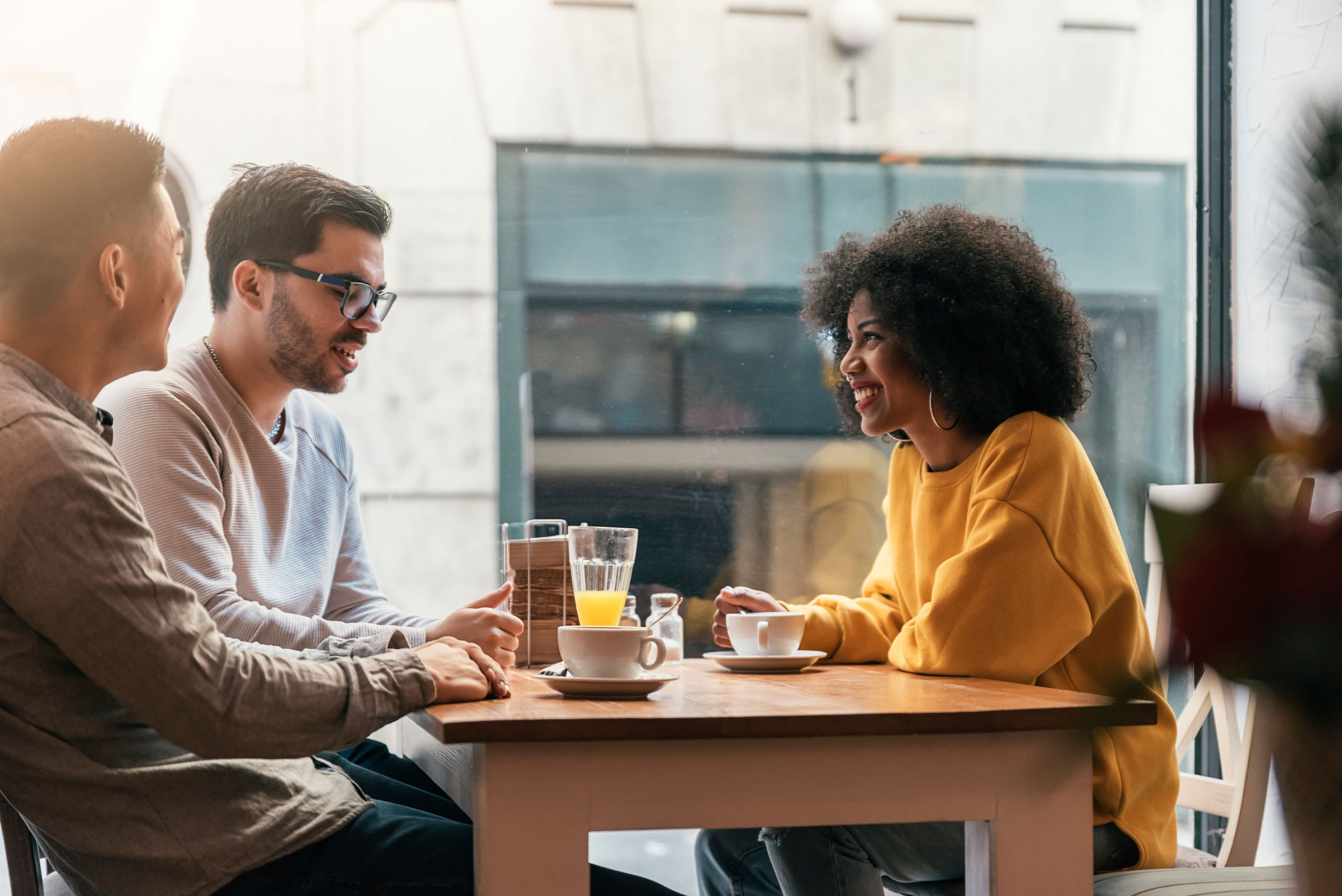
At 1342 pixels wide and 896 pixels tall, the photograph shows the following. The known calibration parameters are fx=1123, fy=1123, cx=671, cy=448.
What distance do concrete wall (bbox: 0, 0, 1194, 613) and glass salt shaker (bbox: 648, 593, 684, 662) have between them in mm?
965

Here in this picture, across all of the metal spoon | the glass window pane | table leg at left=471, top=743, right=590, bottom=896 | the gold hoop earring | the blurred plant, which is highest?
the glass window pane

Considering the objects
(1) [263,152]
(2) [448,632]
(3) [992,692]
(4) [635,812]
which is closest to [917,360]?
(3) [992,692]

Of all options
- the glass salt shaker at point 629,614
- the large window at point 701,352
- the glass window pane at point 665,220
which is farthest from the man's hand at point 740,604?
the glass window pane at point 665,220

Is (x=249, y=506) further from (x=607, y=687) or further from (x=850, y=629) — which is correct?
(x=850, y=629)

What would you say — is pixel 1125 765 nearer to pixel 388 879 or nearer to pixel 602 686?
pixel 602 686

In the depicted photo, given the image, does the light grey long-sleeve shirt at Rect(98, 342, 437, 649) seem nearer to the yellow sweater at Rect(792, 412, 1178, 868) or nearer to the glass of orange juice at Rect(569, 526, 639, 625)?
the glass of orange juice at Rect(569, 526, 639, 625)

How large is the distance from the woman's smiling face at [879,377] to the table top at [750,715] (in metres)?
0.65

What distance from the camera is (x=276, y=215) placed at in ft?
6.05

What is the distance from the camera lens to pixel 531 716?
3.39ft

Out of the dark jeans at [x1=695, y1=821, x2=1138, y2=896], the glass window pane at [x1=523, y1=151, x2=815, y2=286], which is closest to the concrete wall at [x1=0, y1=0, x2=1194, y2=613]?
the glass window pane at [x1=523, y1=151, x2=815, y2=286]

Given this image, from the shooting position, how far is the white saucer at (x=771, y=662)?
5.08 ft

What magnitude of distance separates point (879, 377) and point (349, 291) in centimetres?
89

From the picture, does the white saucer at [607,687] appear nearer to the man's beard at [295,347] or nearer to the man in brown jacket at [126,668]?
the man in brown jacket at [126,668]

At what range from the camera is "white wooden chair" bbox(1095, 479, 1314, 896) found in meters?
0.24
